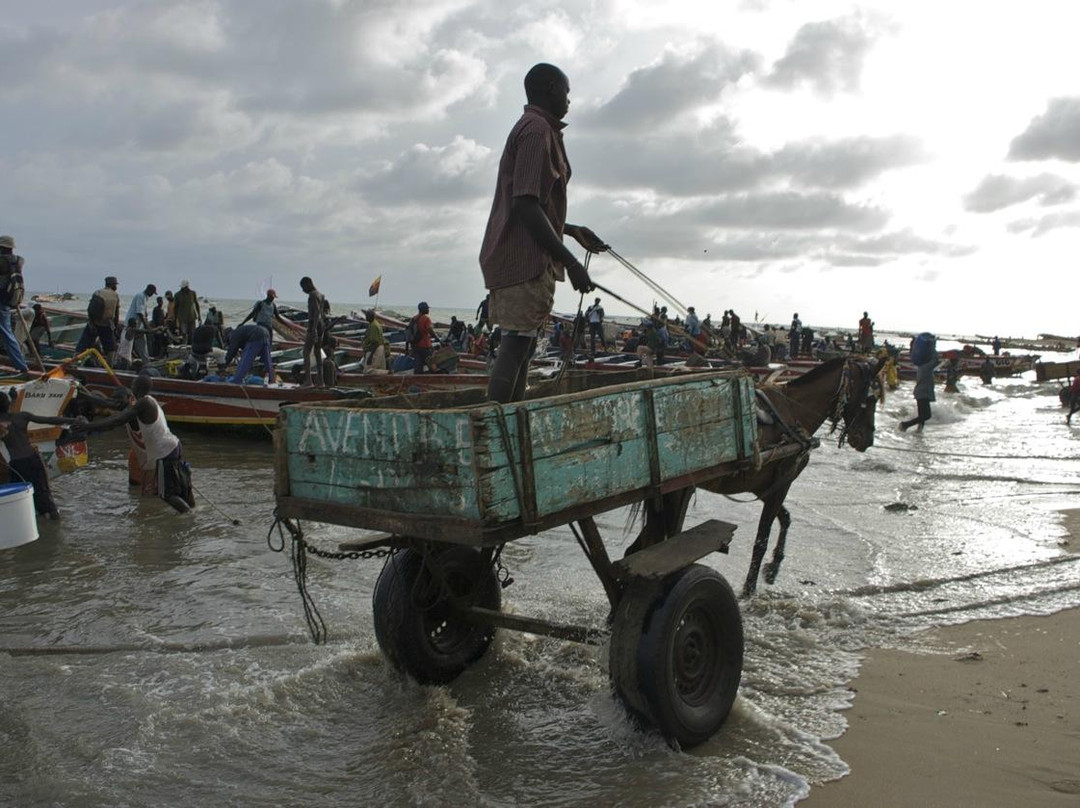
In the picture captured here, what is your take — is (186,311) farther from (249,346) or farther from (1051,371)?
(1051,371)

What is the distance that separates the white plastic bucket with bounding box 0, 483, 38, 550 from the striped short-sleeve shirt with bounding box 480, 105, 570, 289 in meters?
5.15

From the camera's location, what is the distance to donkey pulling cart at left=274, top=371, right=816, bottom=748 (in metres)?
3.13

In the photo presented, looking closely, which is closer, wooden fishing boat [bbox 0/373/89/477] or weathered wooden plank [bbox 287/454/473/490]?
weathered wooden plank [bbox 287/454/473/490]

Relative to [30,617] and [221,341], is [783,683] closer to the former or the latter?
[30,617]

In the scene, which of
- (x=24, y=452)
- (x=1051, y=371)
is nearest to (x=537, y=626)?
(x=24, y=452)

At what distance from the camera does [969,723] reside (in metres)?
4.07

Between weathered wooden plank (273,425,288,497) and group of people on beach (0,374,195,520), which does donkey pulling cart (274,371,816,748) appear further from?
group of people on beach (0,374,195,520)

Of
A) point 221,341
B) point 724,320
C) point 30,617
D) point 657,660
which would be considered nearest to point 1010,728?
point 657,660

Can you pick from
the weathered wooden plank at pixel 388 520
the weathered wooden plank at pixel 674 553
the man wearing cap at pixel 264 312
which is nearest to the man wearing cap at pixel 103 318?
the man wearing cap at pixel 264 312

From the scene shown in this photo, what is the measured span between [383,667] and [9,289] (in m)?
10.4

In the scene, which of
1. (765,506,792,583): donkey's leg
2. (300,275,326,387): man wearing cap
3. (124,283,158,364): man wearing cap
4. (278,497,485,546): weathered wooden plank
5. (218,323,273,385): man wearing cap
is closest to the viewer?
(278,497,485,546): weathered wooden plank

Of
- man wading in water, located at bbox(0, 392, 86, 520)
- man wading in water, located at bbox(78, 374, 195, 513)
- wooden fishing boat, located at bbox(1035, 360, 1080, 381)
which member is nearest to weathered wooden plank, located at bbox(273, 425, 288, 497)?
man wading in water, located at bbox(0, 392, 86, 520)

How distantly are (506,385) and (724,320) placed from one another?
3234 centimetres

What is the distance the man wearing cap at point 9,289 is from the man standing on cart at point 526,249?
1069 cm
